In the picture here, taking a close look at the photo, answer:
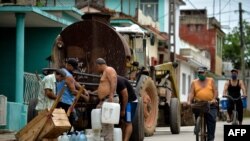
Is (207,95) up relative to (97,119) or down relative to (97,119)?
up

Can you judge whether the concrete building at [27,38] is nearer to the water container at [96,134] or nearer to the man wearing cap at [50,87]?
the man wearing cap at [50,87]

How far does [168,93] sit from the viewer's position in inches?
967

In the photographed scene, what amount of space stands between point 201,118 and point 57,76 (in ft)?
10.5

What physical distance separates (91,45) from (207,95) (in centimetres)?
320

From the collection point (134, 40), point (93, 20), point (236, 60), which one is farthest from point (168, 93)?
point (236, 60)

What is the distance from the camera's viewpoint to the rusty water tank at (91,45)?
17422mm

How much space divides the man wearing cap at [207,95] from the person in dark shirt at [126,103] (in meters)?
1.34

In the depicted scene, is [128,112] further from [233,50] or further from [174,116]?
[233,50]

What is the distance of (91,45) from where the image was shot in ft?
57.3

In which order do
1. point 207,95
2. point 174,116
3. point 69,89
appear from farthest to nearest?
point 174,116, point 207,95, point 69,89

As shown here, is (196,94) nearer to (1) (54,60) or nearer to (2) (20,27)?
(1) (54,60)

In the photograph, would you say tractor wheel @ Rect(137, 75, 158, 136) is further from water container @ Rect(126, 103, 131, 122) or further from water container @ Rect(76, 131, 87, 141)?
water container @ Rect(76, 131, 87, 141)

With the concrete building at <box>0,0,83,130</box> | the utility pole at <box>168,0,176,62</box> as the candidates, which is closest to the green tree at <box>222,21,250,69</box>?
the utility pole at <box>168,0,176,62</box>

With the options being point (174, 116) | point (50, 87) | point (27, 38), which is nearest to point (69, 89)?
point (50, 87)
